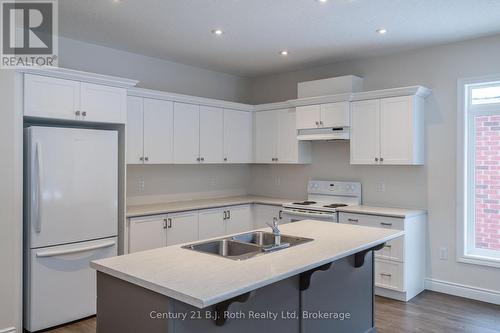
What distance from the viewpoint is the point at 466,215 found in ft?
13.9

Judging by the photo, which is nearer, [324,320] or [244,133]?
[324,320]

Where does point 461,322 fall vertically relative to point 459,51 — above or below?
below

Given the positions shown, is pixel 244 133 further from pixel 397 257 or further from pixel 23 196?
pixel 23 196

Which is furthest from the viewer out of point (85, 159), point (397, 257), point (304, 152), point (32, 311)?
point (304, 152)

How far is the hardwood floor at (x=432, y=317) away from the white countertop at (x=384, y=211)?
899 millimetres

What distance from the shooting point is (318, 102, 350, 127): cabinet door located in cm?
466

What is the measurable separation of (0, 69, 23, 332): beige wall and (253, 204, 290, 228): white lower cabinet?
288cm

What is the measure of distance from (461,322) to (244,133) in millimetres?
3397

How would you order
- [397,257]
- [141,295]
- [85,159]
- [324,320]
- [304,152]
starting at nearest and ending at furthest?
[141,295] < [324,320] < [85,159] < [397,257] < [304,152]

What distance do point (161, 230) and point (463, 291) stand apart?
3.30 metres

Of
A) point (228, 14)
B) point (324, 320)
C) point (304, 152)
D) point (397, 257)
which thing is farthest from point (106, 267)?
point (304, 152)

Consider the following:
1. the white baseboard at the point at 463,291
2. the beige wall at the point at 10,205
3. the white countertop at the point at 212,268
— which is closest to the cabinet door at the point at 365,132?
the white baseboard at the point at 463,291

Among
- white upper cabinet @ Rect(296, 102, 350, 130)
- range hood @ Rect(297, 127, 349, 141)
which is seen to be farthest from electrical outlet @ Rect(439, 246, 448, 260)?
white upper cabinet @ Rect(296, 102, 350, 130)

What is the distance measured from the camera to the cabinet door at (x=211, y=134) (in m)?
5.00
